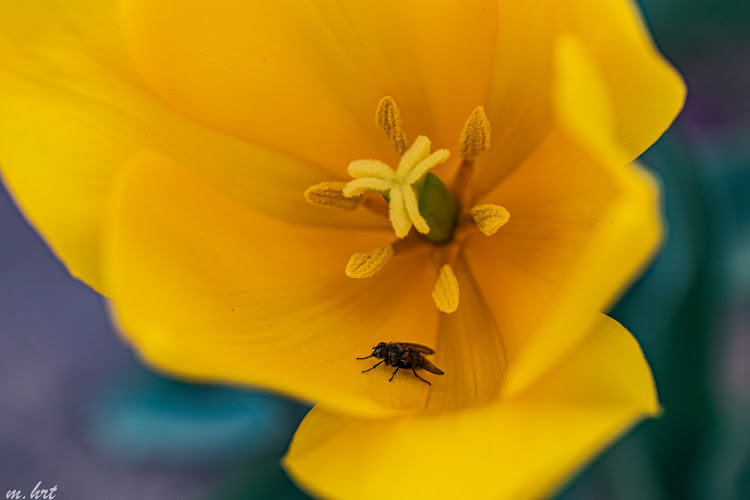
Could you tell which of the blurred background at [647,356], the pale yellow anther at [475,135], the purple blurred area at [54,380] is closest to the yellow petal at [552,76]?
the pale yellow anther at [475,135]

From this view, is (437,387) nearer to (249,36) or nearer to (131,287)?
(131,287)

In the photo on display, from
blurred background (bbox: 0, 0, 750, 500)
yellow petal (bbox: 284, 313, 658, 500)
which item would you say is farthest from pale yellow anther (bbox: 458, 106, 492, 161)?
blurred background (bbox: 0, 0, 750, 500)

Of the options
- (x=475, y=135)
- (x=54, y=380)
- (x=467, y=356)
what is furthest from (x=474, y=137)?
(x=54, y=380)

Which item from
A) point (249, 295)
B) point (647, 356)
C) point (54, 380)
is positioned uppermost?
point (249, 295)

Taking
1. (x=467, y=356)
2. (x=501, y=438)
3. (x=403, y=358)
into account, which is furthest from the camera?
(x=467, y=356)

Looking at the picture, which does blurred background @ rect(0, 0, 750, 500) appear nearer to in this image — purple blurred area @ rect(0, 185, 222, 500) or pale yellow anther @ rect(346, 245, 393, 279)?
purple blurred area @ rect(0, 185, 222, 500)

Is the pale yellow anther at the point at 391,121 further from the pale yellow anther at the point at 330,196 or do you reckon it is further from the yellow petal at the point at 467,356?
the yellow petal at the point at 467,356

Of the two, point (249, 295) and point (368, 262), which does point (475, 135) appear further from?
point (249, 295)
